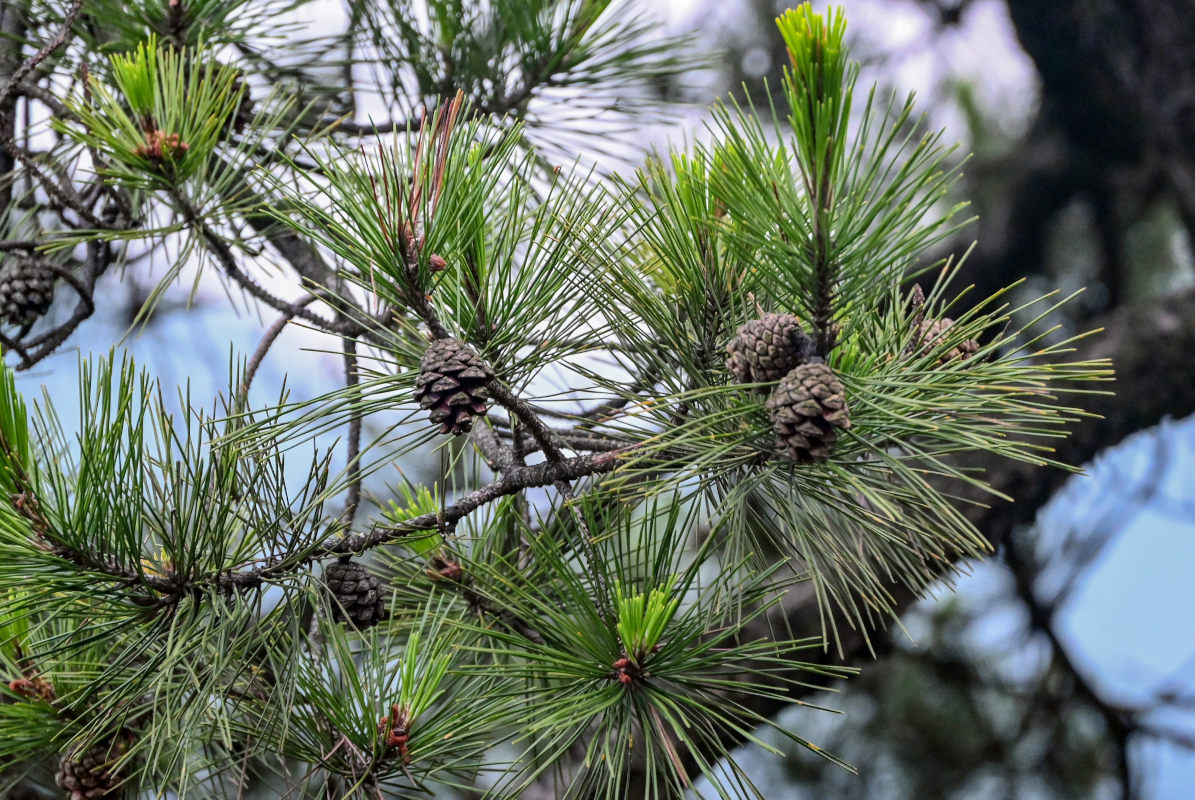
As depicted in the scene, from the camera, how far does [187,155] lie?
639mm

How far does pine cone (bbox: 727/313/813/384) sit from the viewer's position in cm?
43

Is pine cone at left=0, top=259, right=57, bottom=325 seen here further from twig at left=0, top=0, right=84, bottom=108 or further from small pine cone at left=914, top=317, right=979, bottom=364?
small pine cone at left=914, top=317, right=979, bottom=364

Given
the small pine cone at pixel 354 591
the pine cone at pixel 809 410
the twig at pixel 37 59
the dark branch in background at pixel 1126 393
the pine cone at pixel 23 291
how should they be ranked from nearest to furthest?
the pine cone at pixel 809 410 → the small pine cone at pixel 354 591 → the twig at pixel 37 59 → the pine cone at pixel 23 291 → the dark branch in background at pixel 1126 393

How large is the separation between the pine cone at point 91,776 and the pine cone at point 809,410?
0.42 metres

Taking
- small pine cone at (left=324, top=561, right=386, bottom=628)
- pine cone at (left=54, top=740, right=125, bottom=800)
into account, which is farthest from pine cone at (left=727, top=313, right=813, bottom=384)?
pine cone at (left=54, top=740, right=125, bottom=800)

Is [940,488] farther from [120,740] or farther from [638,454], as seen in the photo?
[120,740]

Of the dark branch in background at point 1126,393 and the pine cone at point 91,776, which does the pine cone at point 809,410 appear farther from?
the dark branch in background at point 1126,393

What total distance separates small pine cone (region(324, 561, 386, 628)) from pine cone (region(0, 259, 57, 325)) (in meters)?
0.45

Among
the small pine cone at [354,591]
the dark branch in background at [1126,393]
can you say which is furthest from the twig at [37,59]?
the dark branch in background at [1126,393]

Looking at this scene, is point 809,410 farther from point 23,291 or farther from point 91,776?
point 23,291

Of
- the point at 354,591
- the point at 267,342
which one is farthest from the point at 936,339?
the point at 267,342

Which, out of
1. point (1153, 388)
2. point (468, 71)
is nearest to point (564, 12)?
point (468, 71)

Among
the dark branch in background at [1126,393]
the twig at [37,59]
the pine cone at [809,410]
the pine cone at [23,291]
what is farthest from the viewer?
the dark branch in background at [1126,393]

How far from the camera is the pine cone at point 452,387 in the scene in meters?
0.42
